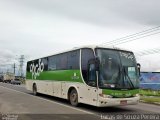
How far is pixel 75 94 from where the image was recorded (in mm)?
18547

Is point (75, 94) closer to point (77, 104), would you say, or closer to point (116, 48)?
point (77, 104)

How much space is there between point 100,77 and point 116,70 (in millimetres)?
917

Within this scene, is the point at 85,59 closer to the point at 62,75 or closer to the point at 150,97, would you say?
the point at 62,75

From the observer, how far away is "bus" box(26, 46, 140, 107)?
15.8 meters

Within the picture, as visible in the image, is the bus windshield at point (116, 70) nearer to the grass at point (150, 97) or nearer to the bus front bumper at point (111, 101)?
the bus front bumper at point (111, 101)

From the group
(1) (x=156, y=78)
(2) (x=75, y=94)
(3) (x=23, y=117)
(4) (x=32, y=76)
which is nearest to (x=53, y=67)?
(2) (x=75, y=94)

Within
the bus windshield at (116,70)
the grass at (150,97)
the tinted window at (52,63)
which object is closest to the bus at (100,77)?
the bus windshield at (116,70)

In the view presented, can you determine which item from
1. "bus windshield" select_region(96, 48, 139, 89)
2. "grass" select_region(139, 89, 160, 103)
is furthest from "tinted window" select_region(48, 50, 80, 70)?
"grass" select_region(139, 89, 160, 103)

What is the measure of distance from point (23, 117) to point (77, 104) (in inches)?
205

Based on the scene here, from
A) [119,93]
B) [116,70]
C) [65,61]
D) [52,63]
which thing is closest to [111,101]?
[119,93]

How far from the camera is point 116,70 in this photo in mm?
16156

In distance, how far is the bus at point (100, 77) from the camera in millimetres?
15750

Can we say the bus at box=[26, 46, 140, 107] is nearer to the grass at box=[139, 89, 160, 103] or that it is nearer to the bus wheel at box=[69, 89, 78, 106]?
the bus wheel at box=[69, 89, 78, 106]

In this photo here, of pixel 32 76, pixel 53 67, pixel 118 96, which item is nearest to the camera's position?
pixel 118 96
